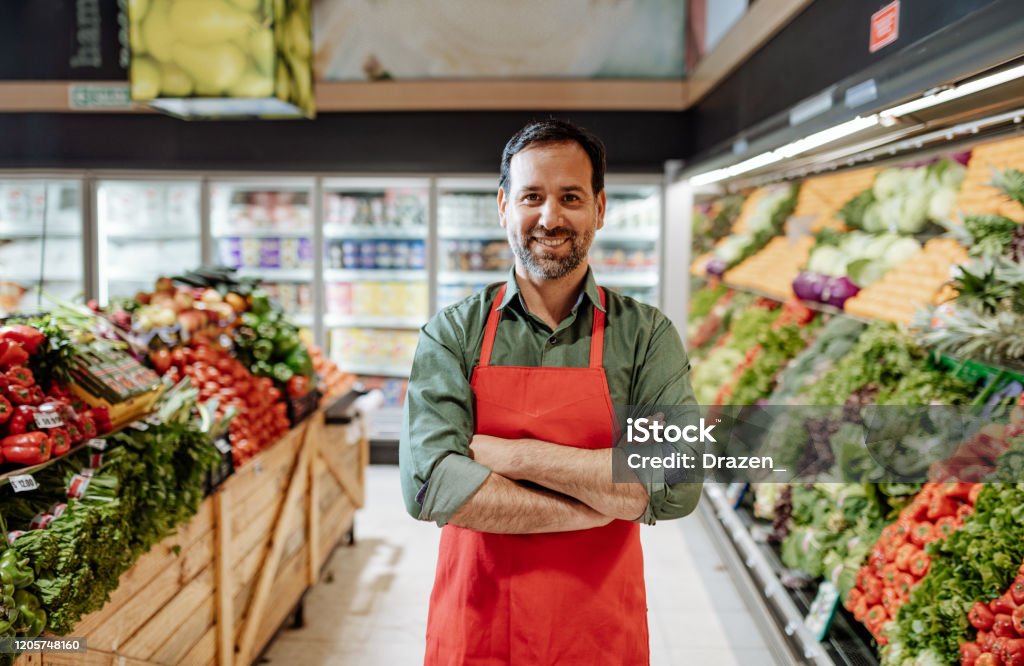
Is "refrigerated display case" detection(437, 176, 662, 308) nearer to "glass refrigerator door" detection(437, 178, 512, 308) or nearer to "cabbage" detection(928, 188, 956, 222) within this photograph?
"glass refrigerator door" detection(437, 178, 512, 308)

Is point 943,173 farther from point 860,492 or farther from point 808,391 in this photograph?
point 860,492

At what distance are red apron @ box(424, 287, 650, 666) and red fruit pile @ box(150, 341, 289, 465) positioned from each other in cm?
156

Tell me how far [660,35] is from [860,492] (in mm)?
3923

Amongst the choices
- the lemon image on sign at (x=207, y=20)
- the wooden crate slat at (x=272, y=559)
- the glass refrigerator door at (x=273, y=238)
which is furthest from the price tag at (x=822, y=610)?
the glass refrigerator door at (x=273, y=238)

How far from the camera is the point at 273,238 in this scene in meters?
6.12

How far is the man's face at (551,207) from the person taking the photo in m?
1.51

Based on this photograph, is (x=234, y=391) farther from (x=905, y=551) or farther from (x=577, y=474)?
(x=905, y=551)

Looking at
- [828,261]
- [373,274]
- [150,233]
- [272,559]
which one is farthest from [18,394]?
[150,233]

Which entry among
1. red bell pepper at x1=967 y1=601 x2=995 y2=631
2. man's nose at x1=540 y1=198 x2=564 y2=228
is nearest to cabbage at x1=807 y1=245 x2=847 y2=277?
red bell pepper at x1=967 y1=601 x2=995 y2=631

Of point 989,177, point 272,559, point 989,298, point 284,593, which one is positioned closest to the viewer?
point 989,298

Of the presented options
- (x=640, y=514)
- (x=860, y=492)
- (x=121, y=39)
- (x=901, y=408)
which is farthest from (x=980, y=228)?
(x=121, y=39)

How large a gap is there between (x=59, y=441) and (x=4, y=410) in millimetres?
160

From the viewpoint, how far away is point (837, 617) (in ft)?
8.91

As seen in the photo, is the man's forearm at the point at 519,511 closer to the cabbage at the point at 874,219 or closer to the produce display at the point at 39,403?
the produce display at the point at 39,403
